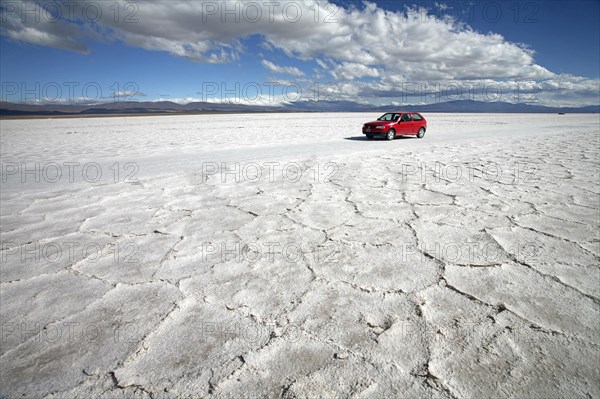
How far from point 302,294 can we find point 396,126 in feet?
39.4

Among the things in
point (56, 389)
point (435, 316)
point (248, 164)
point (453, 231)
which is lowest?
point (56, 389)

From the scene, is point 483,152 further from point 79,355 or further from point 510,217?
point 79,355

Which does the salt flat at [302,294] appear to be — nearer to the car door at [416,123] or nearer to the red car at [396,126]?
the red car at [396,126]

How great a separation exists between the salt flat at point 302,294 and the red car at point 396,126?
8389 millimetres

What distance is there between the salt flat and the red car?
330 inches

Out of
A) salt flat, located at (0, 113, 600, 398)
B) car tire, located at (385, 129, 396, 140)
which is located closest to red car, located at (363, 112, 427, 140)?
car tire, located at (385, 129, 396, 140)

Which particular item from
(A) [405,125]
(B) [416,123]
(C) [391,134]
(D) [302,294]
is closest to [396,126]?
(C) [391,134]

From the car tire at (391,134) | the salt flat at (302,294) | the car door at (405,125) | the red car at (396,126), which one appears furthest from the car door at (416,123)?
the salt flat at (302,294)

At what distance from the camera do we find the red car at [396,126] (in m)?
12.4

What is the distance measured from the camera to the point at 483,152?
881cm

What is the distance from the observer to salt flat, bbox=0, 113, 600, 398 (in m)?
1.46

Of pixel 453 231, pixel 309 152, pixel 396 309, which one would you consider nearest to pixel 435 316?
pixel 396 309

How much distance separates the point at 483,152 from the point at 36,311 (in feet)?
33.0

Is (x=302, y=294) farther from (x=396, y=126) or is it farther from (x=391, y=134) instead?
(x=396, y=126)
